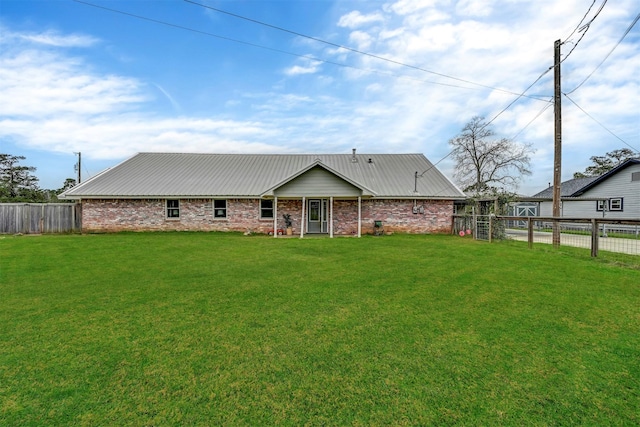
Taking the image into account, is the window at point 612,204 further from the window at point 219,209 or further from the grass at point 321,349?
the window at point 219,209

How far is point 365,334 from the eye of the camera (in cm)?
406

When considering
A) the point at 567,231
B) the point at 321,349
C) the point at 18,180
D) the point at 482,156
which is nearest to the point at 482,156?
the point at 482,156

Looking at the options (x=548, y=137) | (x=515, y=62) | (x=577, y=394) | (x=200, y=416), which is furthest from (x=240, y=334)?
(x=548, y=137)

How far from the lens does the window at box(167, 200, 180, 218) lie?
1869 cm

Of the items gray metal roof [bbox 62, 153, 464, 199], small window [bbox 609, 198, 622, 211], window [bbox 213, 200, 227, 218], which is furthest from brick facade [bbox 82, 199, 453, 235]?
small window [bbox 609, 198, 622, 211]

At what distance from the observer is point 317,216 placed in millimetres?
18844

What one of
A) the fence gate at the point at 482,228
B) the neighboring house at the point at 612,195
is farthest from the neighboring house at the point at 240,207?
the neighboring house at the point at 612,195

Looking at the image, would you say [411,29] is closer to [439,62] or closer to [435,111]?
[439,62]

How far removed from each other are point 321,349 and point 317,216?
50.1 ft

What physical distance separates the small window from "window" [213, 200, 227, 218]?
1084 inches

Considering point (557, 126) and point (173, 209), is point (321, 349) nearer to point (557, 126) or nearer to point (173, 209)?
point (557, 126)

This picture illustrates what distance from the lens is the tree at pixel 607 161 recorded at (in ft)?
142

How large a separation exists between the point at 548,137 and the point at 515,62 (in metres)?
5.59

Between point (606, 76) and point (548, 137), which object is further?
point (548, 137)
